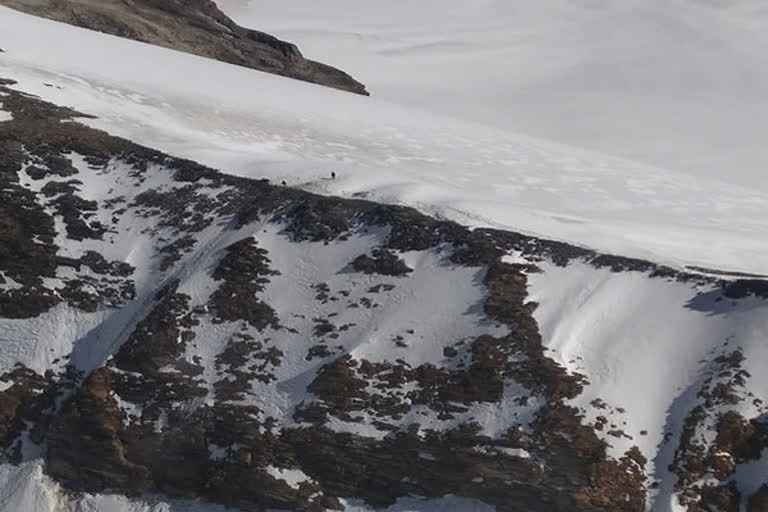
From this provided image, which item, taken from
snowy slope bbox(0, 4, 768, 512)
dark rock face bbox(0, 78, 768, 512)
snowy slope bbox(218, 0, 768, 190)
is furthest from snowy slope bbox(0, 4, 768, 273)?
snowy slope bbox(218, 0, 768, 190)

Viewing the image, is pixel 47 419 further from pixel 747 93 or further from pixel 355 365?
pixel 747 93

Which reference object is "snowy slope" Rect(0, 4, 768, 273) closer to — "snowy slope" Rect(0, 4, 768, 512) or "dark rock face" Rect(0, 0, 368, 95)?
"snowy slope" Rect(0, 4, 768, 512)

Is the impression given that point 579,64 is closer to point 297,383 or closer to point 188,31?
point 188,31

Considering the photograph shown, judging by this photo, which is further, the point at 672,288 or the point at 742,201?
→ the point at 742,201

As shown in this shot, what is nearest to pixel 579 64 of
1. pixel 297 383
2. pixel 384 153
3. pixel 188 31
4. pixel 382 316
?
pixel 188 31

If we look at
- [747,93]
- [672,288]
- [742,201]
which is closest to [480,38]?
[747,93]

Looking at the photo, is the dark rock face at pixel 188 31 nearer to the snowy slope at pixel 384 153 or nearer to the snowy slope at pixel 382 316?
the snowy slope at pixel 384 153
